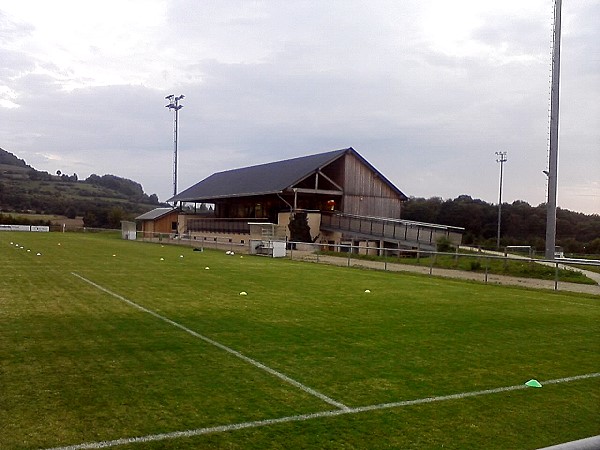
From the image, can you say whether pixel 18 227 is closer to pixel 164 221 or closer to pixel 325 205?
pixel 164 221

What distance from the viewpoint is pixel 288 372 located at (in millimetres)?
6508

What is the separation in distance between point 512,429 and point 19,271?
17118mm

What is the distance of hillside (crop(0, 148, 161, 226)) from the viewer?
336 feet

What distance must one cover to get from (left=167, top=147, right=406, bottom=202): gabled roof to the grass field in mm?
32516

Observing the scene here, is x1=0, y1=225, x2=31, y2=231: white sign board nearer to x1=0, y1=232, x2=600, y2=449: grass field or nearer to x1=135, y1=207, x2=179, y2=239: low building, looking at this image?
x1=135, y1=207, x2=179, y2=239: low building

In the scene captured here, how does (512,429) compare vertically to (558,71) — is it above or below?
below

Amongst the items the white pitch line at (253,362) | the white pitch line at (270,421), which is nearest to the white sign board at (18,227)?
the white pitch line at (253,362)

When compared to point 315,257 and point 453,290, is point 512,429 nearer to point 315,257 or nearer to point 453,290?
point 453,290

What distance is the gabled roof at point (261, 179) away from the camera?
149 ft

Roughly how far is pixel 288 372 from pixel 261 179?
46440 mm

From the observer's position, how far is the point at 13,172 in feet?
484

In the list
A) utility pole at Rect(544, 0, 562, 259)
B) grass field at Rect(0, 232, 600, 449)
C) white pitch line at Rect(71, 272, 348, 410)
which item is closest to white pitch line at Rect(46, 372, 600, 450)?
grass field at Rect(0, 232, 600, 449)

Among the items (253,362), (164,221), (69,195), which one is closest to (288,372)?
(253,362)

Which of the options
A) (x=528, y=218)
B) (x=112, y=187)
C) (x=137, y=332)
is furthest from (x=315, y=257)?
(x=112, y=187)
